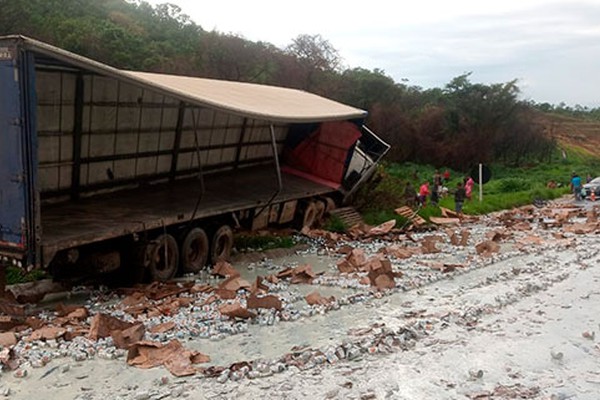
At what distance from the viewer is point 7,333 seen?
778 centimetres

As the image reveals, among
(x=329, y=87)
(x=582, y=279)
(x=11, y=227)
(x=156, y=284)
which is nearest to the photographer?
(x=11, y=227)

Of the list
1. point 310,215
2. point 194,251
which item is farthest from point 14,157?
point 310,215

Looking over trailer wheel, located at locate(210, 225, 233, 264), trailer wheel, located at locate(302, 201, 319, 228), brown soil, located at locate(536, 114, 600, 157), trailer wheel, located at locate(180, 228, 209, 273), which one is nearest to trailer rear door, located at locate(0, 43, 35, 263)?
trailer wheel, located at locate(180, 228, 209, 273)

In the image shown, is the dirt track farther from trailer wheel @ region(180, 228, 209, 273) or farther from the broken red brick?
trailer wheel @ region(180, 228, 209, 273)

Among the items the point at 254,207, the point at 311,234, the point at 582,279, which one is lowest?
the point at 311,234

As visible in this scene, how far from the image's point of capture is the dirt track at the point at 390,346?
21.2ft

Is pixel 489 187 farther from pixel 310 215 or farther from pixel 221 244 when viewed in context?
pixel 221 244

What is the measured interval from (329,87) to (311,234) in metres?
23.2

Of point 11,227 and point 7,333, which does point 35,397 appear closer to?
point 7,333

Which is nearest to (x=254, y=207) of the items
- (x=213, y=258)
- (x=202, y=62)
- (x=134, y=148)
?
(x=213, y=258)

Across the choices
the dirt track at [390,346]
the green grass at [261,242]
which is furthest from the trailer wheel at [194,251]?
the green grass at [261,242]

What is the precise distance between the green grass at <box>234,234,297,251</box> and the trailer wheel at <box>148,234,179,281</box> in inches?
131

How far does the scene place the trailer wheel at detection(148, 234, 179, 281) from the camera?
11133mm

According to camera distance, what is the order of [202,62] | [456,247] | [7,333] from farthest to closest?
[202,62]
[456,247]
[7,333]
